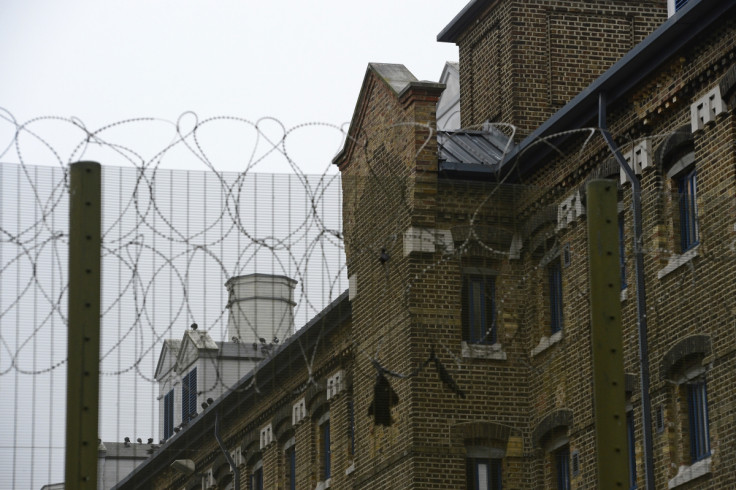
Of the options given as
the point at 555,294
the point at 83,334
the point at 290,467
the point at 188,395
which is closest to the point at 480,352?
the point at 555,294

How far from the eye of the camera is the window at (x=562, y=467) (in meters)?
26.5

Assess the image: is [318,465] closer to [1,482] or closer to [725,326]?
[725,326]

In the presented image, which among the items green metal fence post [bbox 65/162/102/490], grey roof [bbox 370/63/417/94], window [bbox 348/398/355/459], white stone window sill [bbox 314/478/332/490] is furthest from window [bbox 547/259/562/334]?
green metal fence post [bbox 65/162/102/490]

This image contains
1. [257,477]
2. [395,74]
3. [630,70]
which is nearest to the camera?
[630,70]

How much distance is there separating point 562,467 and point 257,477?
12550mm

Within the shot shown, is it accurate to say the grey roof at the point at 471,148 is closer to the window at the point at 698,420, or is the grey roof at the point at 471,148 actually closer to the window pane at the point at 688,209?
the window pane at the point at 688,209

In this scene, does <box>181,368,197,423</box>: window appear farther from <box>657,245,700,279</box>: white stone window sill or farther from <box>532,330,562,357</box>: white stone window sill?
<box>657,245,700,279</box>: white stone window sill

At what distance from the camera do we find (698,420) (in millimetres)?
22969

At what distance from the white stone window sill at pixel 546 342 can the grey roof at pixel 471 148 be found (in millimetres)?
3653

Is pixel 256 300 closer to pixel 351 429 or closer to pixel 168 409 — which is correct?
pixel 168 409

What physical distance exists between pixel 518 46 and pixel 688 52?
30.0 ft

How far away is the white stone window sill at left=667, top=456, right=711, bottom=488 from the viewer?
73.3 feet

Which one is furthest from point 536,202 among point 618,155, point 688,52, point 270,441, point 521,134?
point 270,441

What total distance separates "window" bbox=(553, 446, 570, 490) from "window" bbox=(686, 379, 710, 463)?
3663mm
